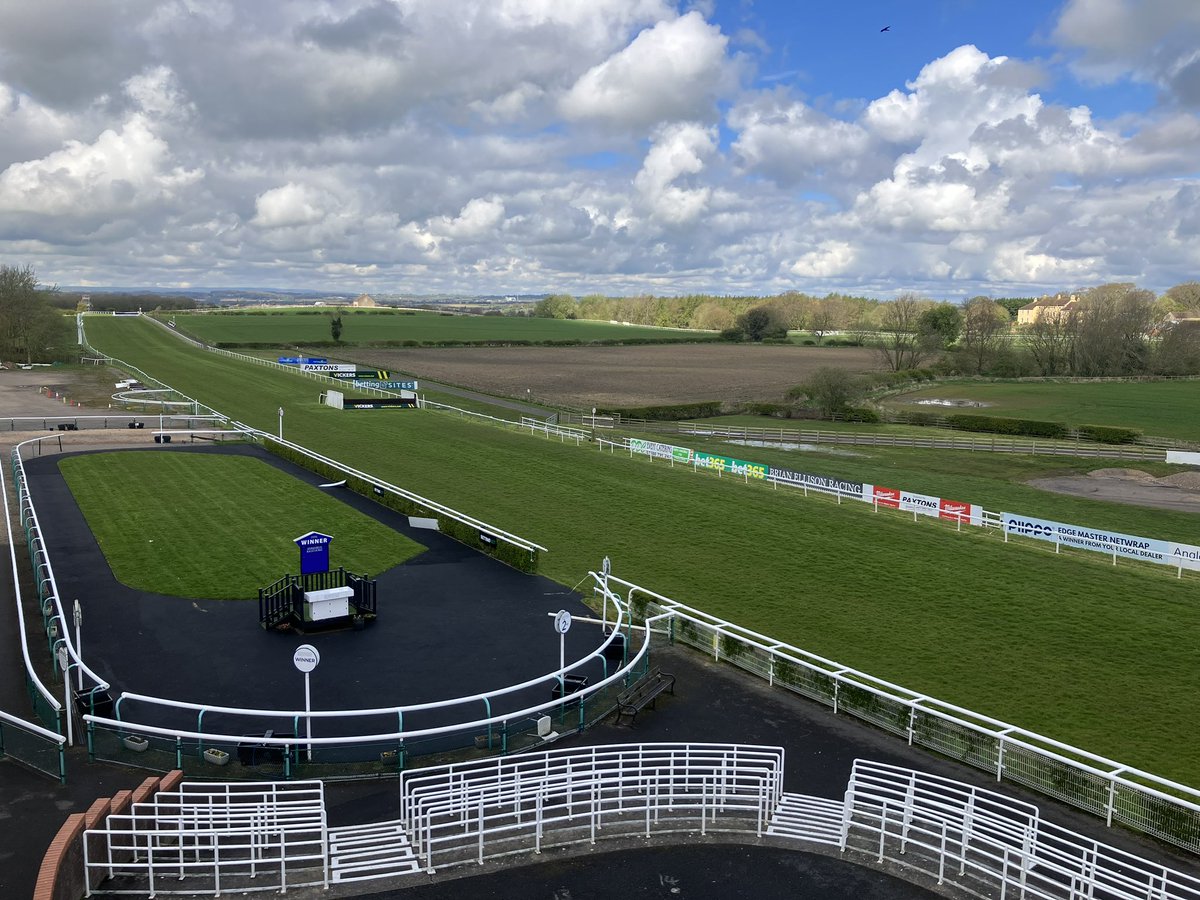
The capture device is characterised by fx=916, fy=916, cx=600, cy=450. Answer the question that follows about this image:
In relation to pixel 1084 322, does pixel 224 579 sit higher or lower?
lower

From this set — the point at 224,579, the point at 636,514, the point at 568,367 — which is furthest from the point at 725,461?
the point at 568,367

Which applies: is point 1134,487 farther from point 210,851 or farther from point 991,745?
point 210,851

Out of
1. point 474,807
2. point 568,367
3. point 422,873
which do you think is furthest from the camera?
point 568,367

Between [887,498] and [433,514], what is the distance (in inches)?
697

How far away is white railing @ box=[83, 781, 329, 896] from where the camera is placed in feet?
34.8

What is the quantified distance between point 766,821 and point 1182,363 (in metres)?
113

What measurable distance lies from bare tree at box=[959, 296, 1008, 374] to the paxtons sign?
7939 cm

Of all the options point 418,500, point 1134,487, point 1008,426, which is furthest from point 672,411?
point 418,500

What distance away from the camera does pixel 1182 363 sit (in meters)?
104

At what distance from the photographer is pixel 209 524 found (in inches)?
1227

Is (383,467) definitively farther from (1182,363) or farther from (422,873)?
(1182,363)

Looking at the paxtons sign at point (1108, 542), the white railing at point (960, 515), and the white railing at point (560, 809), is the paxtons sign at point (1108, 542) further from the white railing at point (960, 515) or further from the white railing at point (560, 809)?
the white railing at point (560, 809)

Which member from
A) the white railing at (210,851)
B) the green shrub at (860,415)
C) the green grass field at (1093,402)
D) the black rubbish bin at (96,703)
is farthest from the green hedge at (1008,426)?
the white railing at (210,851)

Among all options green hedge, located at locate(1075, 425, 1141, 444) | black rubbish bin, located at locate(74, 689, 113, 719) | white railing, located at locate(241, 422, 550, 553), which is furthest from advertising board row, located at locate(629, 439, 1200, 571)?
green hedge, located at locate(1075, 425, 1141, 444)
